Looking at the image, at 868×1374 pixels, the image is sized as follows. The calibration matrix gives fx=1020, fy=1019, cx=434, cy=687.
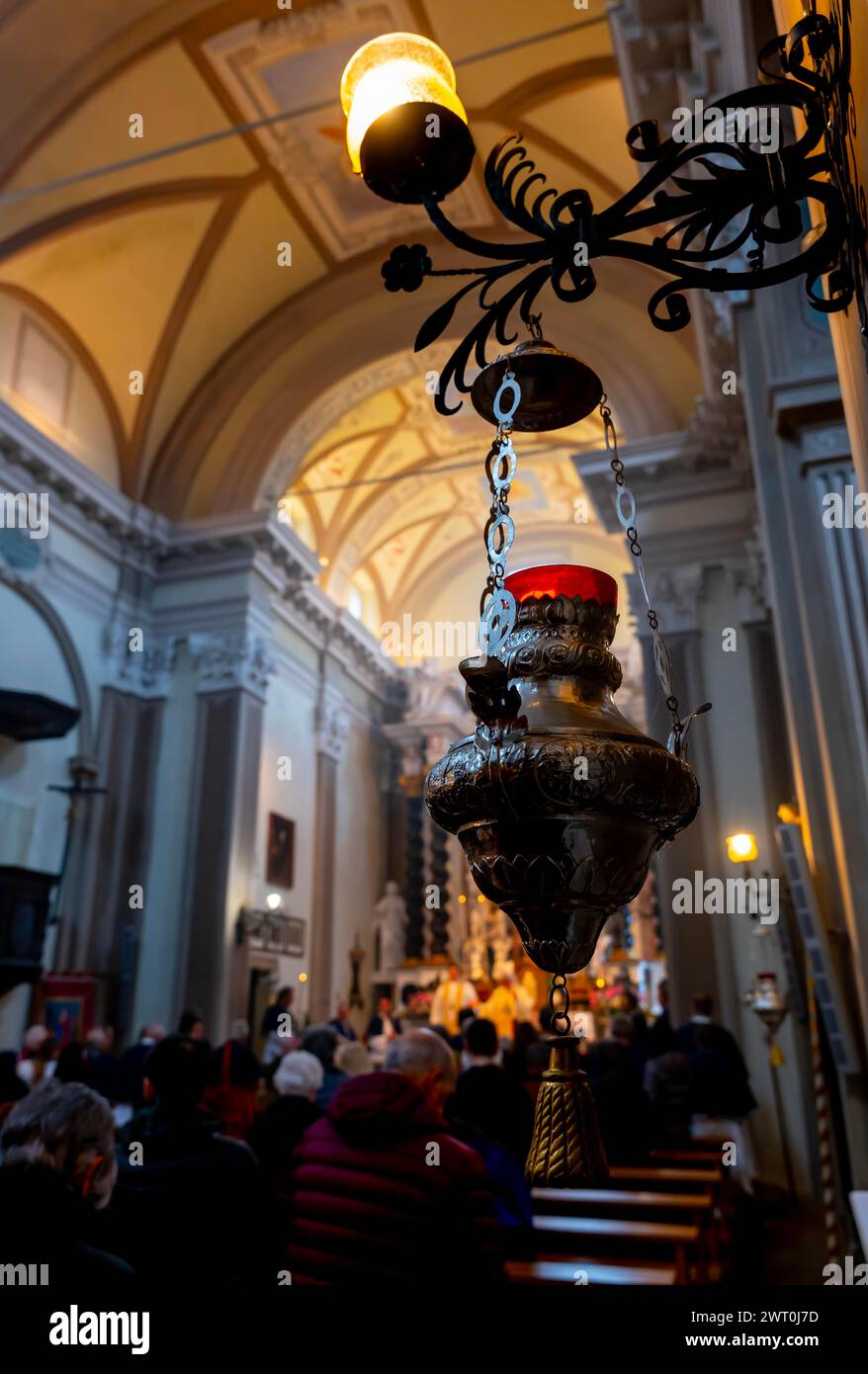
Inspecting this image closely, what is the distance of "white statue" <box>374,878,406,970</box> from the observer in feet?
59.2

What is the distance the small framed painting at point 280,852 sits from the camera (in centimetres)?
1420

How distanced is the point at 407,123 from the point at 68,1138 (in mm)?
2226

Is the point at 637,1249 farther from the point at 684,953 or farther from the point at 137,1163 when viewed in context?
the point at 684,953

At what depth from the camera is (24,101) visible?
Answer: 9922 millimetres

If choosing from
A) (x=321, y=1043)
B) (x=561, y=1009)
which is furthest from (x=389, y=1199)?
(x=321, y=1043)

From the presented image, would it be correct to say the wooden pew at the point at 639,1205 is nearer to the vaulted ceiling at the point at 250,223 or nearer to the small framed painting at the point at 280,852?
the vaulted ceiling at the point at 250,223

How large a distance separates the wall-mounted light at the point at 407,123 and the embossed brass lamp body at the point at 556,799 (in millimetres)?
933

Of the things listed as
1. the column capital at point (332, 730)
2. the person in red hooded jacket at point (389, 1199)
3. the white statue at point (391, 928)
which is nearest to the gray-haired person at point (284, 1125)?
the person in red hooded jacket at point (389, 1199)

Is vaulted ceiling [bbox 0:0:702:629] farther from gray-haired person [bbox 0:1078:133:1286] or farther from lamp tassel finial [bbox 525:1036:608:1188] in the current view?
lamp tassel finial [bbox 525:1036:608:1188]

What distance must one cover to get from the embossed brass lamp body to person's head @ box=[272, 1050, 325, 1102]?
3.49 meters

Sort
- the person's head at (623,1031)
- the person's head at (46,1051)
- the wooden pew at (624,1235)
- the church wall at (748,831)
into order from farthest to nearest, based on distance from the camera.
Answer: the church wall at (748,831)
the person's head at (46,1051)
the person's head at (623,1031)
the wooden pew at (624,1235)

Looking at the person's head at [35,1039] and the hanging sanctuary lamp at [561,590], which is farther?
the person's head at [35,1039]

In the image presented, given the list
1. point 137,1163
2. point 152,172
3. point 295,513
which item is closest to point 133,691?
point 295,513

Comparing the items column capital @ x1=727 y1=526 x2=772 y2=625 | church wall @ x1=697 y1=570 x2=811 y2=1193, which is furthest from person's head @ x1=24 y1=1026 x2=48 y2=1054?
column capital @ x1=727 y1=526 x2=772 y2=625
